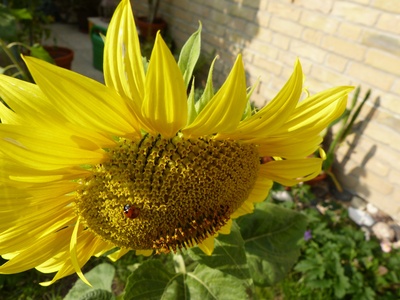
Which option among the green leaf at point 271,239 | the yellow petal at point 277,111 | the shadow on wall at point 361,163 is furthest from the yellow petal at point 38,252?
the shadow on wall at point 361,163

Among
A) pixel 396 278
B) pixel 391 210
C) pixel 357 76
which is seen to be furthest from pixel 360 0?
pixel 396 278

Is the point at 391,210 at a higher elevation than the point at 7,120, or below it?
below

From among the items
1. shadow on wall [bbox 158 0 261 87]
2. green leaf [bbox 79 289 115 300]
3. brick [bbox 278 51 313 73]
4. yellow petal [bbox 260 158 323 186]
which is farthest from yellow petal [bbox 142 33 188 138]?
shadow on wall [bbox 158 0 261 87]

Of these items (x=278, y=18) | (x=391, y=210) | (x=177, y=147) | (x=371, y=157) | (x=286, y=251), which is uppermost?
(x=177, y=147)

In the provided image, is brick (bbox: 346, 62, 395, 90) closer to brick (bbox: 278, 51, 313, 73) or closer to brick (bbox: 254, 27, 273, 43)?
brick (bbox: 278, 51, 313, 73)

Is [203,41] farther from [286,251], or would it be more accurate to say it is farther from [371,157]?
[286,251]

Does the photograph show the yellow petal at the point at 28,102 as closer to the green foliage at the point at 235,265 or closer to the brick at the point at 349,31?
the green foliage at the point at 235,265
